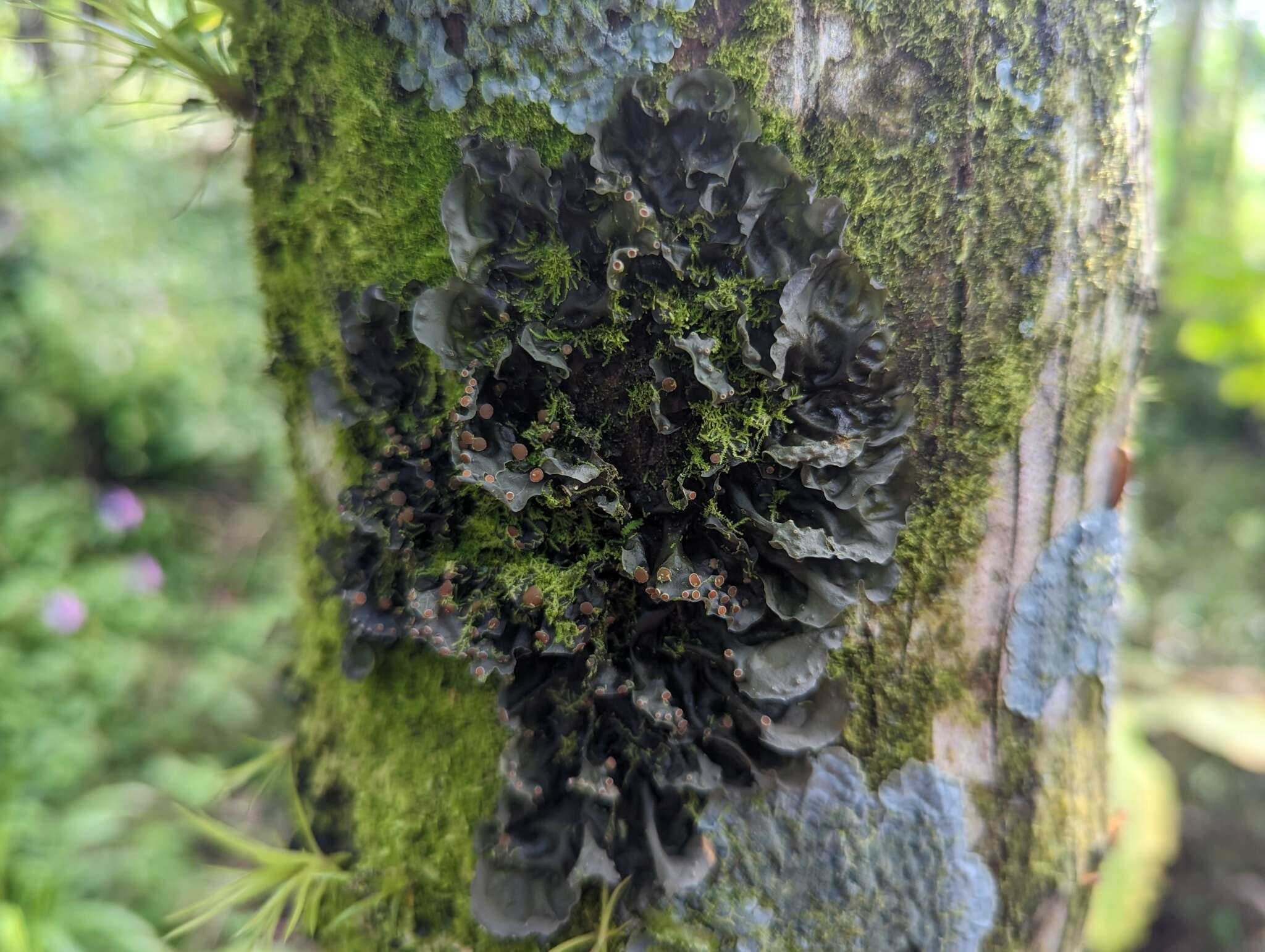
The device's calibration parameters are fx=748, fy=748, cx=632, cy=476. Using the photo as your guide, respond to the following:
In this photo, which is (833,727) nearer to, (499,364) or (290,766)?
(499,364)

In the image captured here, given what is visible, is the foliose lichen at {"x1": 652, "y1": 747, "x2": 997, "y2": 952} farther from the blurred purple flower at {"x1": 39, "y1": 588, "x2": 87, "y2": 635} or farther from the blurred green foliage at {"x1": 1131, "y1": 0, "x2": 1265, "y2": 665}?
the blurred green foliage at {"x1": 1131, "y1": 0, "x2": 1265, "y2": 665}

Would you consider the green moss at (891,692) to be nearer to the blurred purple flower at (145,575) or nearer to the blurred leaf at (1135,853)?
the blurred leaf at (1135,853)

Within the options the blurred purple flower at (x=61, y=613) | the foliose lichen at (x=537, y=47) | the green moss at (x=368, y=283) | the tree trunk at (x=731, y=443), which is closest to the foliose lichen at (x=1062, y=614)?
the tree trunk at (x=731, y=443)

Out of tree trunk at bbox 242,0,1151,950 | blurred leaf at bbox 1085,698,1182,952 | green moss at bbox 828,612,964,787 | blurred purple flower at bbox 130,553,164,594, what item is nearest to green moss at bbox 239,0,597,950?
tree trunk at bbox 242,0,1151,950

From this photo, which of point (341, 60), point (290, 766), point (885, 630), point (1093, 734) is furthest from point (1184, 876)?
point (341, 60)

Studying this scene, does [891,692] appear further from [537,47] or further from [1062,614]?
[537,47]
